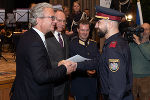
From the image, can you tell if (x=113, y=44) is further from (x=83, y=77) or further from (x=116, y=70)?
(x=83, y=77)

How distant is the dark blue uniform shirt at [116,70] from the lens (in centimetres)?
231

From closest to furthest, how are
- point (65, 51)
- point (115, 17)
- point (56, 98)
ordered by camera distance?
point (115, 17)
point (56, 98)
point (65, 51)

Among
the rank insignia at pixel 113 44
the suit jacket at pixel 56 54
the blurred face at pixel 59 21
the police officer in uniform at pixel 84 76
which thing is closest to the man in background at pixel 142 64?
the police officer in uniform at pixel 84 76

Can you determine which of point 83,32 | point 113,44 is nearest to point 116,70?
point 113,44

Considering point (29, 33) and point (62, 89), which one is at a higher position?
point (29, 33)

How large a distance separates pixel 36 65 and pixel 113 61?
772 millimetres

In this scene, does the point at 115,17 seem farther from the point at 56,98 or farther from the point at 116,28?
the point at 56,98

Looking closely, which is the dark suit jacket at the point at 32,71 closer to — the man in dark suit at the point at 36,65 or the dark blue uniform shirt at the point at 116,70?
the man in dark suit at the point at 36,65

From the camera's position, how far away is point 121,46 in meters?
2.41

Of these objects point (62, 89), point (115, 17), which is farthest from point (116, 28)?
point (62, 89)

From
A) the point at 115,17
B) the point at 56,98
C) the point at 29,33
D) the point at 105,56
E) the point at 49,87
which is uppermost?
the point at 115,17

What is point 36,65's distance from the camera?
7.31 ft

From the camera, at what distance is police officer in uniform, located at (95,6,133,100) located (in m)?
2.32

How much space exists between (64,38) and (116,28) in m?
0.99
